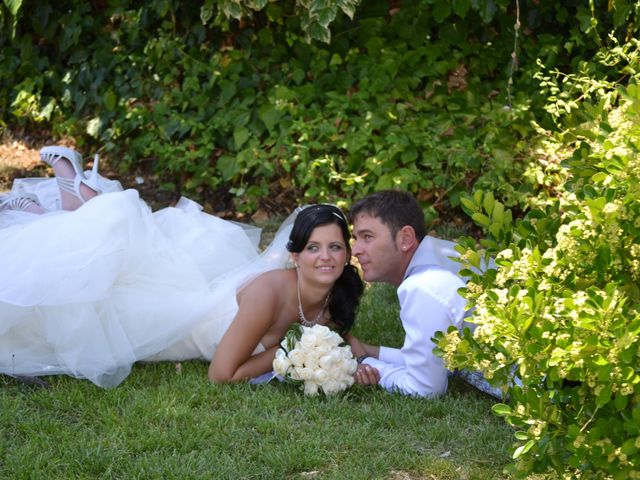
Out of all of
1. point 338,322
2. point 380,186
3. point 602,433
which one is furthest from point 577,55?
point 602,433

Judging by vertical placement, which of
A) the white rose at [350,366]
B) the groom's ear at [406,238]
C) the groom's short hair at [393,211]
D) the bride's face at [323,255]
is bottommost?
the white rose at [350,366]

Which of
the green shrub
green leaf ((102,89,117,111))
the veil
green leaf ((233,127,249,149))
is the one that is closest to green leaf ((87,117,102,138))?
green leaf ((102,89,117,111))

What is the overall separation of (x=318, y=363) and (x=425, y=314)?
0.47 m

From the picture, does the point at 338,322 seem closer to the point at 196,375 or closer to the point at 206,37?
the point at 196,375

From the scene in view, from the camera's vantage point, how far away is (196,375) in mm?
4031

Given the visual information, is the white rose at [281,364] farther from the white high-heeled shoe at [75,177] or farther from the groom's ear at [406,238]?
the white high-heeled shoe at [75,177]

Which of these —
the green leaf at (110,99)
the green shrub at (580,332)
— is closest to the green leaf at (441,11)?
the green leaf at (110,99)

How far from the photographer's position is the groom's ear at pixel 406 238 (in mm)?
3959

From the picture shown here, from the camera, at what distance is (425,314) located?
145 inches

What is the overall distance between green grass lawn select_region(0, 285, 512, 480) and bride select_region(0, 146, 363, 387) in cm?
12

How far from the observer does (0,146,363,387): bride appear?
392 centimetres

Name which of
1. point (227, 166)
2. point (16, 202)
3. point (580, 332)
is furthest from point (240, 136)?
point (580, 332)

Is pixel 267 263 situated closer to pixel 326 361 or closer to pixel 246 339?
pixel 246 339

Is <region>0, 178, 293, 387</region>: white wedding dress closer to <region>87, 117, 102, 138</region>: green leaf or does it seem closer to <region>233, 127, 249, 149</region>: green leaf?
<region>233, 127, 249, 149</region>: green leaf
